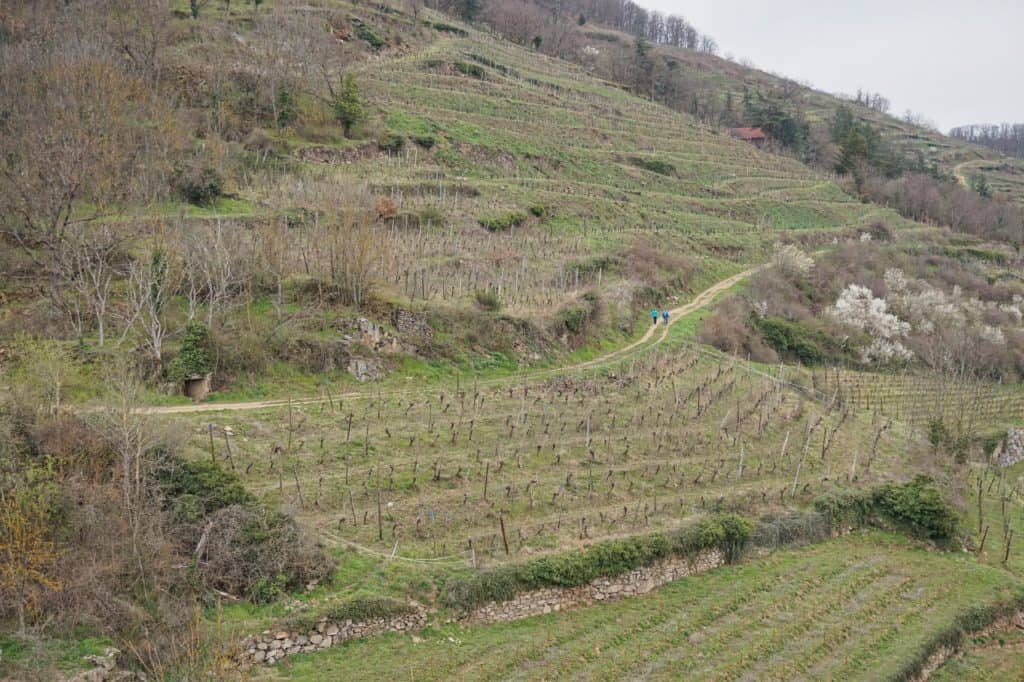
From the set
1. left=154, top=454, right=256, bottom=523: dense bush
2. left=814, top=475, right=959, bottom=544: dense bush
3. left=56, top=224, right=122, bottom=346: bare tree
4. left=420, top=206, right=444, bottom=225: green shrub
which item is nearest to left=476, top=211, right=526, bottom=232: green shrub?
left=420, top=206, right=444, bottom=225: green shrub

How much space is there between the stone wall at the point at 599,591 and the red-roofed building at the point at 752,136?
89.3 meters

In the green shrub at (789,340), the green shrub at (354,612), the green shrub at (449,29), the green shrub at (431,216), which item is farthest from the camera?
the green shrub at (449,29)

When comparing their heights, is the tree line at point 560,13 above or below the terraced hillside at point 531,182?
above

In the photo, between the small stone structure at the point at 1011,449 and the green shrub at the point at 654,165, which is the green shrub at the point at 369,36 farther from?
the small stone structure at the point at 1011,449

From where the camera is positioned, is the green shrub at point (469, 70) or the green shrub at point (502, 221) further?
the green shrub at point (469, 70)

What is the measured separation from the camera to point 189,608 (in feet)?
48.4

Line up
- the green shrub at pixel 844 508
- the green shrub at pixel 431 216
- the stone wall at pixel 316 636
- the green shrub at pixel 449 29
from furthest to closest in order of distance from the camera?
the green shrub at pixel 449 29
the green shrub at pixel 431 216
the green shrub at pixel 844 508
the stone wall at pixel 316 636

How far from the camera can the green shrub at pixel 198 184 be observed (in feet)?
115

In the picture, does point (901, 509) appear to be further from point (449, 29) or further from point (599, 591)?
point (449, 29)

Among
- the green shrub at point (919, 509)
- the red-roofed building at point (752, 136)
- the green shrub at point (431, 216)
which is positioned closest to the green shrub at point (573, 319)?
the green shrub at point (431, 216)

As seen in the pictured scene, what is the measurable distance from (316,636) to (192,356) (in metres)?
12.0

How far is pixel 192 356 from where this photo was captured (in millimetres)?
23781

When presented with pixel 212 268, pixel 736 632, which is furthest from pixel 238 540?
pixel 212 268

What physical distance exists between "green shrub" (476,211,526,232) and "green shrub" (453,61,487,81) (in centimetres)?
3568
